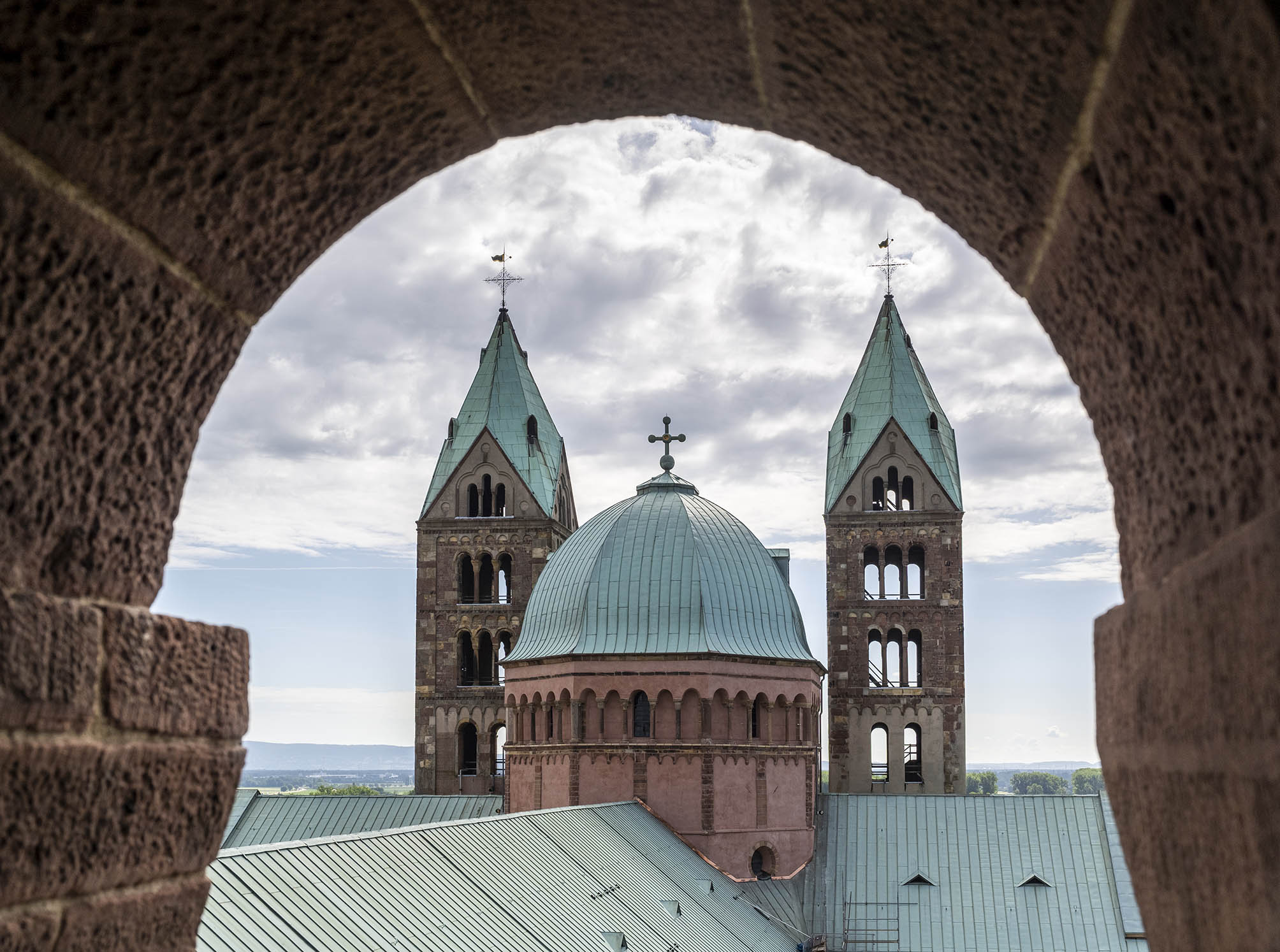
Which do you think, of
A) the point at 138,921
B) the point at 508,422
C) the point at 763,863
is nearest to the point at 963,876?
the point at 763,863

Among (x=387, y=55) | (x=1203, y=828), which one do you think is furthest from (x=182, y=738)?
(x=1203, y=828)

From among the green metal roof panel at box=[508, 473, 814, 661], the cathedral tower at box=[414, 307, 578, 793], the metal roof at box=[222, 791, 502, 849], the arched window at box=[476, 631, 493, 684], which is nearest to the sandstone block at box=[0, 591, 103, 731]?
the green metal roof panel at box=[508, 473, 814, 661]

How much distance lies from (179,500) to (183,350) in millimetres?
402

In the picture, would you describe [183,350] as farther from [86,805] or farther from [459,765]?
[459,765]

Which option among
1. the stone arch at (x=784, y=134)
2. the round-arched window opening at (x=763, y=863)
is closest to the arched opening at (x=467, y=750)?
the round-arched window opening at (x=763, y=863)

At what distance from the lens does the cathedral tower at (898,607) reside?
4544 centimetres

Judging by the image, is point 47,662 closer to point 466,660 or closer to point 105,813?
point 105,813

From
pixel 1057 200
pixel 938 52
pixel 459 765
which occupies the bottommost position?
pixel 459 765

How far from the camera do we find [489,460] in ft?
165

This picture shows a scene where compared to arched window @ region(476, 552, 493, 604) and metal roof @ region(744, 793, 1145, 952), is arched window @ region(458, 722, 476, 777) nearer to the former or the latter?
arched window @ region(476, 552, 493, 604)

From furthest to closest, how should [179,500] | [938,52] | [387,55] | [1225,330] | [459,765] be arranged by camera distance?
[459,765]
[179,500]
[387,55]
[938,52]
[1225,330]

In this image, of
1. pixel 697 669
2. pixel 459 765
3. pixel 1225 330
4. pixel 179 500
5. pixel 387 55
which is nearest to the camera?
pixel 1225 330

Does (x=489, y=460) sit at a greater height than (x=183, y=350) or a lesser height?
greater

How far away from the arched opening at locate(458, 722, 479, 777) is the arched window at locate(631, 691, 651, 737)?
Result: 55.1 ft
